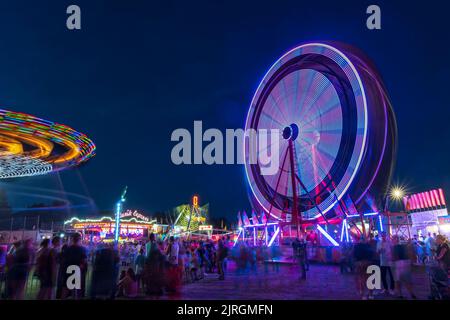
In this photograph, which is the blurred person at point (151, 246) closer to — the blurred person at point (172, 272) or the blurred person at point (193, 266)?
the blurred person at point (172, 272)

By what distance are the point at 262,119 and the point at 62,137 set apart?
22.1 metres

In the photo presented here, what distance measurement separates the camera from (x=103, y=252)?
28.1 feet

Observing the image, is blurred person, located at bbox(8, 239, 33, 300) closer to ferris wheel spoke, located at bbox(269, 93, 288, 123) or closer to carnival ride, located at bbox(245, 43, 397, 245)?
carnival ride, located at bbox(245, 43, 397, 245)

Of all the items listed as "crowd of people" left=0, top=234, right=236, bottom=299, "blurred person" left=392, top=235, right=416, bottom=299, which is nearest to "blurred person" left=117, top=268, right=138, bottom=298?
"crowd of people" left=0, top=234, right=236, bottom=299

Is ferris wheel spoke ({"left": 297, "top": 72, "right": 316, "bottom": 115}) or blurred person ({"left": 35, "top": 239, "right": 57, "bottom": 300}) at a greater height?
ferris wheel spoke ({"left": 297, "top": 72, "right": 316, "bottom": 115})

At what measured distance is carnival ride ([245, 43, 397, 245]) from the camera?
79.8ft

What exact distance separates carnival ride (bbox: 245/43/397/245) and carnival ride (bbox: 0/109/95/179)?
569 inches

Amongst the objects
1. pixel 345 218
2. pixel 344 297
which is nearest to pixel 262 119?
pixel 345 218

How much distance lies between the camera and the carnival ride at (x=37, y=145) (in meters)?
16.4

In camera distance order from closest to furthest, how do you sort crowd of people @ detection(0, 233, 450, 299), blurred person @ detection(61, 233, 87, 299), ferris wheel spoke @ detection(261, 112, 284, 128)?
1. crowd of people @ detection(0, 233, 450, 299)
2. blurred person @ detection(61, 233, 87, 299)
3. ferris wheel spoke @ detection(261, 112, 284, 128)

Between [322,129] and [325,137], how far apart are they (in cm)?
79

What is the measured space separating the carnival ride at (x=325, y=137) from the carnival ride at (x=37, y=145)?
14.5 metres
